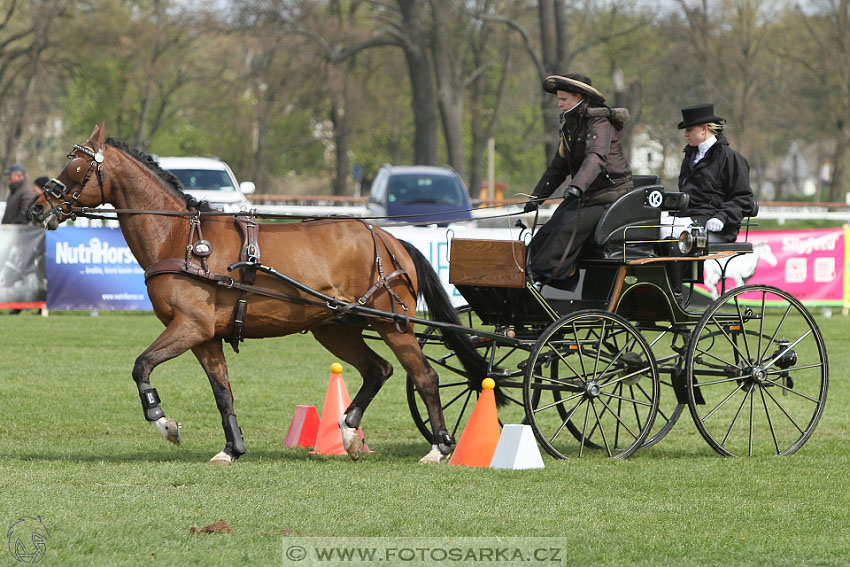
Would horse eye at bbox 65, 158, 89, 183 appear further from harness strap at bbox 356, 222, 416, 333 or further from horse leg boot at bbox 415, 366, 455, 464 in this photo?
horse leg boot at bbox 415, 366, 455, 464

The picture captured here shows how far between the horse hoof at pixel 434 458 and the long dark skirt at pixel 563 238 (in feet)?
4.37

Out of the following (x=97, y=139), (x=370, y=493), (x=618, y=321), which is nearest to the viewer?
(x=370, y=493)

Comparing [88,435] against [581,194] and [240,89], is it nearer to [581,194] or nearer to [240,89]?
[581,194]

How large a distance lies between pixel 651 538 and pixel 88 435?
4.86m

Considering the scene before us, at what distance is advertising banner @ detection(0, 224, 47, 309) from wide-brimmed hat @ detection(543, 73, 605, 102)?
1065 centimetres

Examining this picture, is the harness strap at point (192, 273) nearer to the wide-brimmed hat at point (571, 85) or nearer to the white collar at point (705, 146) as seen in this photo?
the wide-brimmed hat at point (571, 85)

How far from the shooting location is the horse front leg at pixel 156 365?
7043 millimetres

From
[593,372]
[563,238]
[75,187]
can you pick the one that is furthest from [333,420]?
[75,187]

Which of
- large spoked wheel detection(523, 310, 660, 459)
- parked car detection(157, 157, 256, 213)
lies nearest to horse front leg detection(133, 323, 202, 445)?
large spoked wheel detection(523, 310, 660, 459)

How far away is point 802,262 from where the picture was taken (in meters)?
18.3

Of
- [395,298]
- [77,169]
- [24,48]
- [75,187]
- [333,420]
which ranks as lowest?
[333,420]

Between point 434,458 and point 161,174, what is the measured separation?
257cm

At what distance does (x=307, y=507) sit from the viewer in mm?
5973

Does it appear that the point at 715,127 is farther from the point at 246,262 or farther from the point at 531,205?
the point at 246,262
